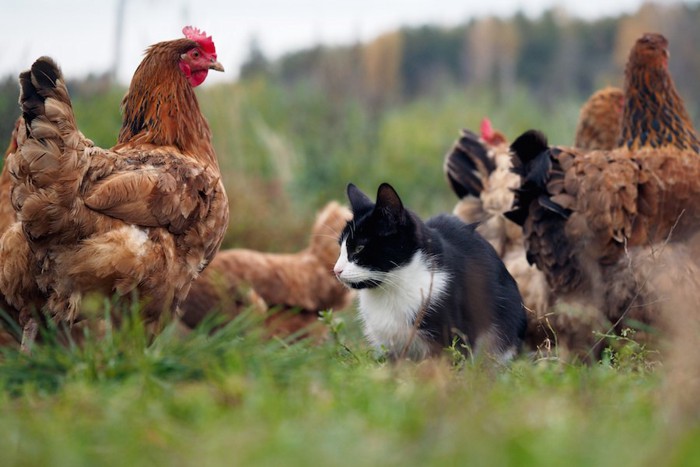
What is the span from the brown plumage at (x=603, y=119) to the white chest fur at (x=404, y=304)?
3.29m

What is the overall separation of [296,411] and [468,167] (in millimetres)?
4665

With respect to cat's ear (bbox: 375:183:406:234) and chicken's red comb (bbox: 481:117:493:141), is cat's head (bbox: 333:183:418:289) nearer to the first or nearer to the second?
cat's ear (bbox: 375:183:406:234)

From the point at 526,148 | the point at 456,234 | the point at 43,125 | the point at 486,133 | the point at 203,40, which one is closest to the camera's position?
the point at 43,125

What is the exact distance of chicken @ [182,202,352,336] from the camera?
22.3ft

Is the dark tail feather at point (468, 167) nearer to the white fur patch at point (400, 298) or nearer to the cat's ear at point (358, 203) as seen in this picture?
the cat's ear at point (358, 203)

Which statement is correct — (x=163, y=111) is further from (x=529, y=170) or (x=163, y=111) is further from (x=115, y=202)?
(x=529, y=170)

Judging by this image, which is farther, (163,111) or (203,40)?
Result: (203,40)

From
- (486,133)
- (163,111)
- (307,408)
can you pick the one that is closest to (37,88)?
(163,111)

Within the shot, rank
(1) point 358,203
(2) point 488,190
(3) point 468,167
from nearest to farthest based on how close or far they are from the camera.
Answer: (1) point 358,203
(2) point 488,190
(3) point 468,167

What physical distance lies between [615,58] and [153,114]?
70.3ft

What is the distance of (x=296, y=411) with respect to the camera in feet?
8.80

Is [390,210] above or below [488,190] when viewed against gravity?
above

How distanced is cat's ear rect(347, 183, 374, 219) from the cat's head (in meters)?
0.15

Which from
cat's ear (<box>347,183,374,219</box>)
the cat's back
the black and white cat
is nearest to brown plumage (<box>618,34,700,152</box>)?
the cat's back
